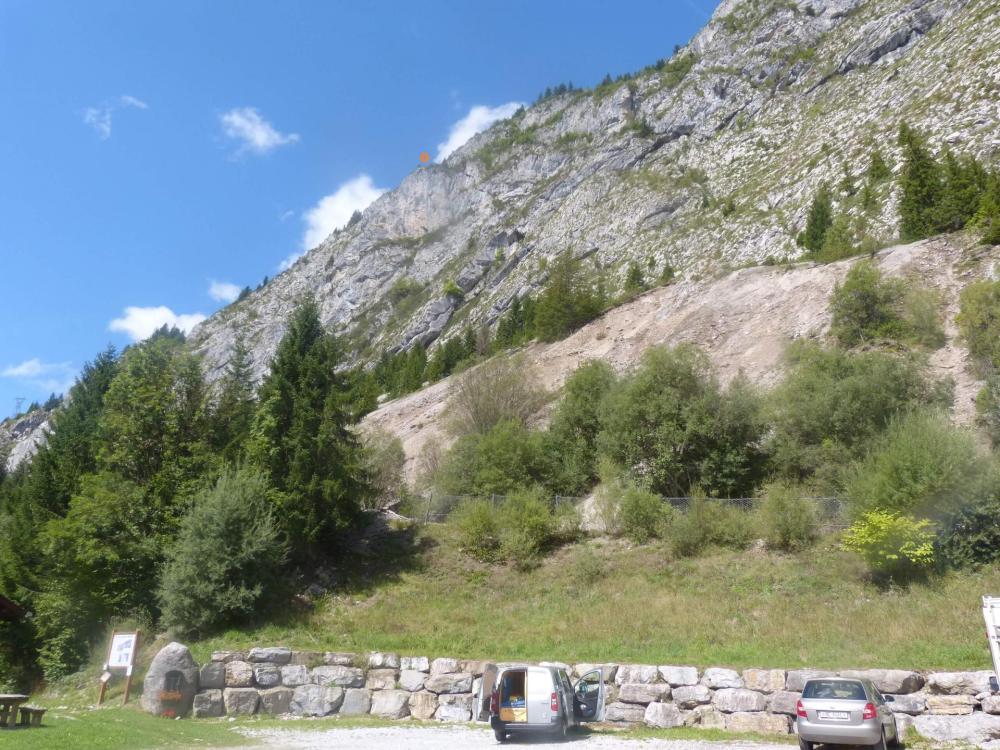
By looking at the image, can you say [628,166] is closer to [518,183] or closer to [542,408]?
[518,183]

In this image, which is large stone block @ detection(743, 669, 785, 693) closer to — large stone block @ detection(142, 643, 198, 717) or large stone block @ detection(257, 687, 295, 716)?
large stone block @ detection(257, 687, 295, 716)

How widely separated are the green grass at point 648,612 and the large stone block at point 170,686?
2.83 meters

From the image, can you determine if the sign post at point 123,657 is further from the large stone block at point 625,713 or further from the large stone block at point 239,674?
the large stone block at point 625,713

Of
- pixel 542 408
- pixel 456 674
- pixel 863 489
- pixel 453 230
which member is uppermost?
pixel 453 230

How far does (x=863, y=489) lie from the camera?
76.4 feet

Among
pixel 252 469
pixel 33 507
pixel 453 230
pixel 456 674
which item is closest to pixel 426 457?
pixel 252 469

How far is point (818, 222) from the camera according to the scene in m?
59.3

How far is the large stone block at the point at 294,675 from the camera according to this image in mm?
18000

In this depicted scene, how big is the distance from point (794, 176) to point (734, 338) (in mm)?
39765

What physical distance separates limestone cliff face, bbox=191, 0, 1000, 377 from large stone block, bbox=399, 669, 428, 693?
24276 millimetres

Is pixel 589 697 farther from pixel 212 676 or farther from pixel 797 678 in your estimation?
pixel 212 676

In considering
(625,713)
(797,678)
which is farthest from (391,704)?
(797,678)

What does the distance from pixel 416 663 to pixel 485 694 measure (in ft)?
8.14

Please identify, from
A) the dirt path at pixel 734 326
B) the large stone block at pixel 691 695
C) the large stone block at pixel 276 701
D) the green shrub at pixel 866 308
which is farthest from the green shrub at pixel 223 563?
the green shrub at pixel 866 308
